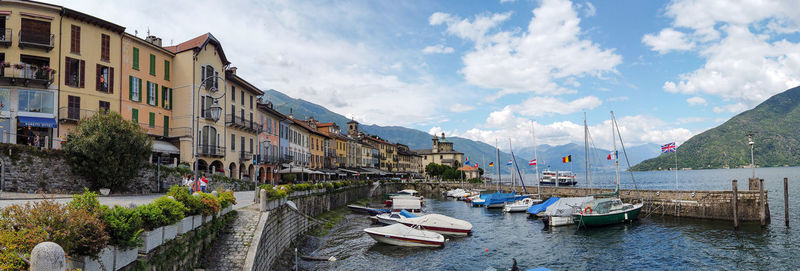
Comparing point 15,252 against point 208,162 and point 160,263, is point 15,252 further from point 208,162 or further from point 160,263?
point 208,162

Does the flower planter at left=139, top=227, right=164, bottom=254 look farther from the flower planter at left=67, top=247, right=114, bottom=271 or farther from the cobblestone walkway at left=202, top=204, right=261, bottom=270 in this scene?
the cobblestone walkway at left=202, top=204, right=261, bottom=270

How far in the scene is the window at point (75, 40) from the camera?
32781 millimetres

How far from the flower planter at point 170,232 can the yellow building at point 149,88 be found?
2864cm

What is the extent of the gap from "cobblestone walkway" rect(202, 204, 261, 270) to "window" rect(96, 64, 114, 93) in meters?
24.0

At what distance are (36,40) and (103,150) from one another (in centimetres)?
1108

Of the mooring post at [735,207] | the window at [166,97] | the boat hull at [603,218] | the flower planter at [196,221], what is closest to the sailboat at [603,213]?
the boat hull at [603,218]

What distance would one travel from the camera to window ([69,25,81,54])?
32.8 meters

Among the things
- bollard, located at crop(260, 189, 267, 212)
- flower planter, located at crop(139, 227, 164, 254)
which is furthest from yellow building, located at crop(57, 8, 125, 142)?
flower planter, located at crop(139, 227, 164, 254)

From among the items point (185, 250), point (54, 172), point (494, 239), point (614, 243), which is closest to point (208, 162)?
point (54, 172)

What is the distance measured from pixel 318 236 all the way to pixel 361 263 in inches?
286

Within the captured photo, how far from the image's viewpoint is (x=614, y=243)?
103 ft

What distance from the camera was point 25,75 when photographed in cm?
3073

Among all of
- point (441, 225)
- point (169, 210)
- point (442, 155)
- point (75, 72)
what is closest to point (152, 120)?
point (75, 72)

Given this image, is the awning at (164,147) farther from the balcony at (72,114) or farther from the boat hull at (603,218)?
the boat hull at (603,218)
